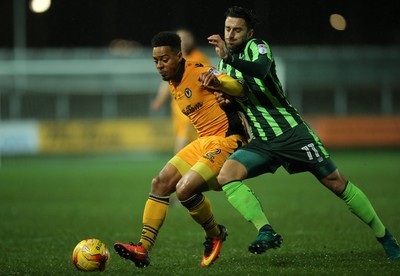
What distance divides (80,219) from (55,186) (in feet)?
16.7

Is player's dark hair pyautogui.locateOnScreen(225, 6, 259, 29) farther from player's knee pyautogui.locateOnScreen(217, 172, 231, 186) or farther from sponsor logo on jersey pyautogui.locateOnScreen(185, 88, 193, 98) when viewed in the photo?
player's knee pyautogui.locateOnScreen(217, 172, 231, 186)

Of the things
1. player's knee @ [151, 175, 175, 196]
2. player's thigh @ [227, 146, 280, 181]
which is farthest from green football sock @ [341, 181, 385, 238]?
player's knee @ [151, 175, 175, 196]

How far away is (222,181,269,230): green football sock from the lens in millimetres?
6391

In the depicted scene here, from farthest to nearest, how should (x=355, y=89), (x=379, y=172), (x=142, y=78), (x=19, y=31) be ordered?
1. (x=19, y=31)
2. (x=355, y=89)
3. (x=142, y=78)
4. (x=379, y=172)

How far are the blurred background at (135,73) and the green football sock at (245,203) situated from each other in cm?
1110

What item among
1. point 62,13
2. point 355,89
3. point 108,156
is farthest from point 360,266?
point 62,13

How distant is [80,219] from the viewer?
1058 centimetres

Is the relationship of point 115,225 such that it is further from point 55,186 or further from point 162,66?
point 55,186

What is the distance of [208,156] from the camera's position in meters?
6.90

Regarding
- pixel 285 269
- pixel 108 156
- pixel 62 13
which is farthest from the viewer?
pixel 62 13

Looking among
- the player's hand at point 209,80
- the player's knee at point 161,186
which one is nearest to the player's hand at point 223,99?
the player's hand at point 209,80

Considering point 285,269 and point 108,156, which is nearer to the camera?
point 285,269

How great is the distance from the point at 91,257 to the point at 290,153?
6.46 feet

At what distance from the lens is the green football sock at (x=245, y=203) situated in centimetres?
639
